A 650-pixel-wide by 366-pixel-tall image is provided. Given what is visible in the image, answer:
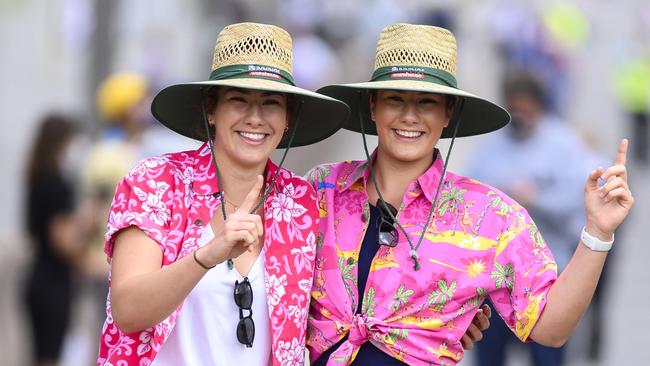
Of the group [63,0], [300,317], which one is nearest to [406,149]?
[300,317]

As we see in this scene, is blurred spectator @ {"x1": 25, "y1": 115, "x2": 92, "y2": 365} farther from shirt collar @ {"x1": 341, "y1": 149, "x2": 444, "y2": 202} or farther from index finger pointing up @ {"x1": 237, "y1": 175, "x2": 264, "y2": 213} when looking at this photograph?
index finger pointing up @ {"x1": 237, "y1": 175, "x2": 264, "y2": 213}

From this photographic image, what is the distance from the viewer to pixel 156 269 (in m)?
4.47

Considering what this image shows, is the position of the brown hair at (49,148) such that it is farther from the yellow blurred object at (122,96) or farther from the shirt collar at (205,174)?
the shirt collar at (205,174)

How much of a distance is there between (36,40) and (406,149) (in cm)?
1442

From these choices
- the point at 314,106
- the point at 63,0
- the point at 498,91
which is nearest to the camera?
the point at 314,106

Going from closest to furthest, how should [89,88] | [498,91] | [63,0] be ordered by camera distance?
[89,88]
[63,0]
[498,91]

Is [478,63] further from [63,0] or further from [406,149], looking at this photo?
[406,149]

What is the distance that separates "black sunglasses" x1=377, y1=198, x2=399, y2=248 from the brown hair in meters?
4.89

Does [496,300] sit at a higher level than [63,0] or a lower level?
higher

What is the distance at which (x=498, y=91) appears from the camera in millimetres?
19156

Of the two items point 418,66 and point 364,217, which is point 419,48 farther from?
point 364,217

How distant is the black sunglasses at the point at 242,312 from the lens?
4.59 metres

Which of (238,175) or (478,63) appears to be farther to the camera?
(478,63)

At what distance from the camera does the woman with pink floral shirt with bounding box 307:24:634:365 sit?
4664mm
